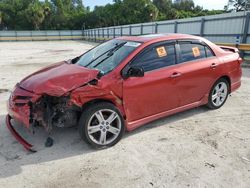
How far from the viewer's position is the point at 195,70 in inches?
178

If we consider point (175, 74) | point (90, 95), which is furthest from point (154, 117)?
point (90, 95)

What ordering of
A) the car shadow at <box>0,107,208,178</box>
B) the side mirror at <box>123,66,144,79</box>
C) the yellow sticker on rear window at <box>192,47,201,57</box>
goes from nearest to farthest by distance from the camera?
1. the car shadow at <box>0,107,208,178</box>
2. the side mirror at <box>123,66,144,79</box>
3. the yellow sticker on rear window at <box>192,47,201,57</box>

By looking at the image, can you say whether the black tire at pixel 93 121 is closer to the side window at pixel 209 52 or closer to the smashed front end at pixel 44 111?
the smashed front end at pixel 44 111

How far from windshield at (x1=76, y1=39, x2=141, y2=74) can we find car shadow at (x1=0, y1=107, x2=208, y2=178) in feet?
3.84

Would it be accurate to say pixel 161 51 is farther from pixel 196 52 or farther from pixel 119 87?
pixel 119 87

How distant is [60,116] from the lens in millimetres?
3580

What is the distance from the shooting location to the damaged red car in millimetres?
3521

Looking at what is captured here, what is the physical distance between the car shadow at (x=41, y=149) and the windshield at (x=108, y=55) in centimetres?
117

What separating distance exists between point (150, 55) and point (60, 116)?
5.72 ft

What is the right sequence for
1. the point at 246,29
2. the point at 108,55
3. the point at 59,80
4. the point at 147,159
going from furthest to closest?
1. the point at 246,29
2. the point at 108,55
3. the point at 59,80
4. the point at 147,159

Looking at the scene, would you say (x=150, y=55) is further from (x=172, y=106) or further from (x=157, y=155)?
(x=157, y=155)

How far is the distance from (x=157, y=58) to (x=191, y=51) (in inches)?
33.9

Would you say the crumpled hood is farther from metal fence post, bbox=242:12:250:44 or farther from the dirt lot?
metal fence post, bbox=242:12:250:44

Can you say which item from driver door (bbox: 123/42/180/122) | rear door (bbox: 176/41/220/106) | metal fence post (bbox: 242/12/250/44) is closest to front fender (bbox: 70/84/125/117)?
driver door (bbox: 123/42/180/122)
